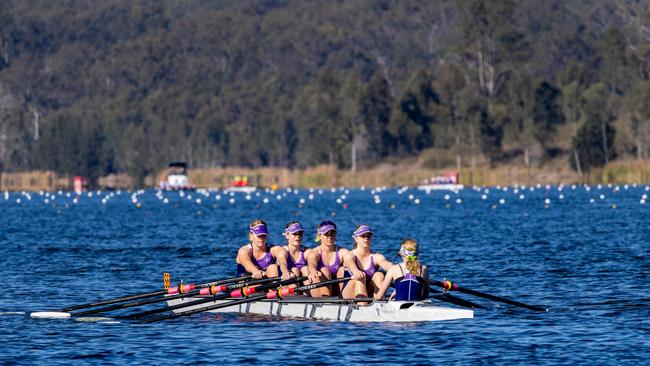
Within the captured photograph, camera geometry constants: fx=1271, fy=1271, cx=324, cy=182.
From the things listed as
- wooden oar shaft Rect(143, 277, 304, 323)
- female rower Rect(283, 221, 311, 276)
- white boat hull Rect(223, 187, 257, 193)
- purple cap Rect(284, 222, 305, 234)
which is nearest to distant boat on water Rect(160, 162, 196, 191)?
white boat hull Rect(223, 187, 257, 193)

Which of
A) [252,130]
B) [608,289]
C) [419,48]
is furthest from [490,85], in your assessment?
[608,289]

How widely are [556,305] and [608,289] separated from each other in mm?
3571

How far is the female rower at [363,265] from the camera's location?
2597 centimetres

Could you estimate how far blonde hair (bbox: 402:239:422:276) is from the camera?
24516mm

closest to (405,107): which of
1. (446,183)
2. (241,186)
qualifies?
(446,183)

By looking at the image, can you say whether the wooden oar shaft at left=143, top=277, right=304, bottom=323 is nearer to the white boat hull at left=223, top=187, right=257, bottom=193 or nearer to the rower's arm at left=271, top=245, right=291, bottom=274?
the rower's arm at left=271, top=245, right=291, bottom=274

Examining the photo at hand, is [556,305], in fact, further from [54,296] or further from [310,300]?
[54,296]

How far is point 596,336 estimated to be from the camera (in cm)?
2416

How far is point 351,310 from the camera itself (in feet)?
85.0

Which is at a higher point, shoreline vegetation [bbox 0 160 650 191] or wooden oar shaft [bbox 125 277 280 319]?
shoreline vegetation [bbox 0 160 650 191]

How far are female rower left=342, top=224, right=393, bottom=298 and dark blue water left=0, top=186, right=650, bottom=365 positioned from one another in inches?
43.2

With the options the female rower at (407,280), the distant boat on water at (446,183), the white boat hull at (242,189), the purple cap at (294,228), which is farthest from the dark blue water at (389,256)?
the white boat hull at (242,189)

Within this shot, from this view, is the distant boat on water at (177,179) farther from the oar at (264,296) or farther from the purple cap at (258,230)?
the oar at (264,296)

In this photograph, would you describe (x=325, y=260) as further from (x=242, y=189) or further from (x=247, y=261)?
(x=242, y=189)
